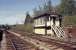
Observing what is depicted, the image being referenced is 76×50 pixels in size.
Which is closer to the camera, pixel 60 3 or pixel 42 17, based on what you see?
pixel 42 17

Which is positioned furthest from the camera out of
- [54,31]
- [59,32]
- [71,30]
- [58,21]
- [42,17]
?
[42,17]

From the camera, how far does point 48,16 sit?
4131cm

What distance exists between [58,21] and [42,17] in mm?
6205

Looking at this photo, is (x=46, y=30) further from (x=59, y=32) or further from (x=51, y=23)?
(x=59, y=32)

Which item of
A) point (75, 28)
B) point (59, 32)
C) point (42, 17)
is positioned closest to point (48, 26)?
point (42, 17)

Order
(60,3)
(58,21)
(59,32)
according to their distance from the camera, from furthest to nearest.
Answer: (60,3) → (58,21) → (59,32)

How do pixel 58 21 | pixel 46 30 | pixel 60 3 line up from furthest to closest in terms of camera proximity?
pixel 60 3
pixel 46 30
pixel 58 21

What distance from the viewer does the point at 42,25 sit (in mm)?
44312

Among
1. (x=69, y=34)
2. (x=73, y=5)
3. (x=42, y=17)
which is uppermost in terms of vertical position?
(x=73, y=5)

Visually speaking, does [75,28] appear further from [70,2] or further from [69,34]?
[70,2]

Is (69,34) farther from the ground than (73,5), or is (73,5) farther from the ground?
(73,5)

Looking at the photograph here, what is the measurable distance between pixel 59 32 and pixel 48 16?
9.25 meters

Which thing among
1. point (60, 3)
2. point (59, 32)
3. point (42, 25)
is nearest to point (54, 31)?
point (59, 32)

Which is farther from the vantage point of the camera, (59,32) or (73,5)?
(73,5)
